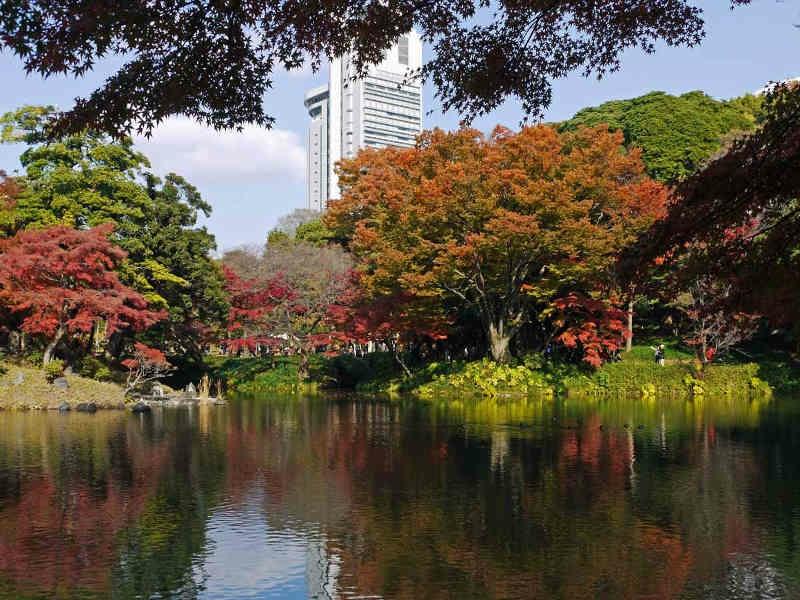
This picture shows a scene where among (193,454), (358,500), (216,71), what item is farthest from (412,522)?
(193,454)

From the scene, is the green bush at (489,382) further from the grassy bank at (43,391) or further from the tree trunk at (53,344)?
the tree trunk at (53,344)

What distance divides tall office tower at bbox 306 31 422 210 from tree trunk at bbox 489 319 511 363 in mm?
112660

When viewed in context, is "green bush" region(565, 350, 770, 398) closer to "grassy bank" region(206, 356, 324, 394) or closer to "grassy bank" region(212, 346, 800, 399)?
"grassy bank" region(212, 346, 800, 399)

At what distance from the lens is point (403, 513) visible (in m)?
10.4

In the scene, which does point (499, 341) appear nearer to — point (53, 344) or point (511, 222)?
point (511, 222)

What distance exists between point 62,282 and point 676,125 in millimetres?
A: 30734

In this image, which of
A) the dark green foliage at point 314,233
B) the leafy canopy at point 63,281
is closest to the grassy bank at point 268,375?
the leafy canopy at point 63,281

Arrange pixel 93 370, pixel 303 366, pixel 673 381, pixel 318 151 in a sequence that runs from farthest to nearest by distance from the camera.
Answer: pixel 318 151 < pixel 303 366 < pixel 673 381 < pixel 93 370

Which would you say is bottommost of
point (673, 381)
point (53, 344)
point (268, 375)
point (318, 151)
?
point (673, 381)

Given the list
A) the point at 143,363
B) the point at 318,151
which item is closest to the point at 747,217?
the point at 143,363

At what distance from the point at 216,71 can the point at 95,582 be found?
482 cm

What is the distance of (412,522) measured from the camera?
9883 mm

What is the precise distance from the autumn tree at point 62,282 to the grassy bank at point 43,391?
120cm

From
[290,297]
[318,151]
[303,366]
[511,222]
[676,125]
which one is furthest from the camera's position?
[318,151]
